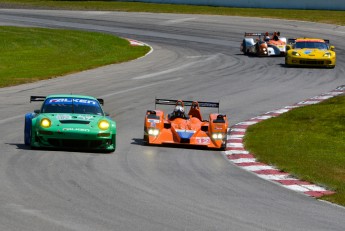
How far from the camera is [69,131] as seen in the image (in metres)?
17.7

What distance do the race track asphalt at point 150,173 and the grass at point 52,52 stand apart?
168cm

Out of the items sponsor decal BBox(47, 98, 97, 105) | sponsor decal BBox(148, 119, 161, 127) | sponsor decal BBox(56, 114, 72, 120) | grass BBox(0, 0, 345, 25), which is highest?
sponsor decal BBox(47, 98, 97, 105)

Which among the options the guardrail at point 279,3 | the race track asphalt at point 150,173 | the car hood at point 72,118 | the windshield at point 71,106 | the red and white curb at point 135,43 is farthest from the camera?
the guardrail at point 279,3

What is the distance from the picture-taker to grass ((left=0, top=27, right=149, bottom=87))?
3709 cm

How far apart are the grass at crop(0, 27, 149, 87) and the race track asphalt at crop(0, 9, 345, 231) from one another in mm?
1680

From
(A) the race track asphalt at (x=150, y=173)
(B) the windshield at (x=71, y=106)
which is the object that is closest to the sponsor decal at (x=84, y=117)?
(B) the windshield at (x=71, y=106)

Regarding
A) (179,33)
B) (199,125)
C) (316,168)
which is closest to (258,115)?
(199,125)

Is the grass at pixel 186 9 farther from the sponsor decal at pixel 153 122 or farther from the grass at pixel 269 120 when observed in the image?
the sponsor decal at pixel 153 122

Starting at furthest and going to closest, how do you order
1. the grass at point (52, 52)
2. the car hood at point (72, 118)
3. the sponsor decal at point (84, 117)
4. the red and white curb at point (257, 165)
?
the grass at point (52, 52)
the sponsor decal at point (84, 117)
the car hood at point (72, 118)
the red and white curb at point (257, 165)

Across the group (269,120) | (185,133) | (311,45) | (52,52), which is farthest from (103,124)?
(52,52)

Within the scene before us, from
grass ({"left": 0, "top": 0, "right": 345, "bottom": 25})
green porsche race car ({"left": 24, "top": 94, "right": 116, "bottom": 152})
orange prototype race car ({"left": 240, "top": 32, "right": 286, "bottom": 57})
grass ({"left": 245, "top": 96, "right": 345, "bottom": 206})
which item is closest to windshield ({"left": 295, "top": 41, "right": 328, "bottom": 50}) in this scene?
orange prototype race car ({"left": 240, "top": 32, "right": 286, "bottom": 57})

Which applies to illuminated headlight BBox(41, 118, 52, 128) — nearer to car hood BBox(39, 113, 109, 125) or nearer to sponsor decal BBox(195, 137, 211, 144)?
car hood BBox(39, 113, 109, 125)

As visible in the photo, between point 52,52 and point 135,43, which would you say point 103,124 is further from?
point 135,43

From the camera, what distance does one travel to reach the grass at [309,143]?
54.7ft
